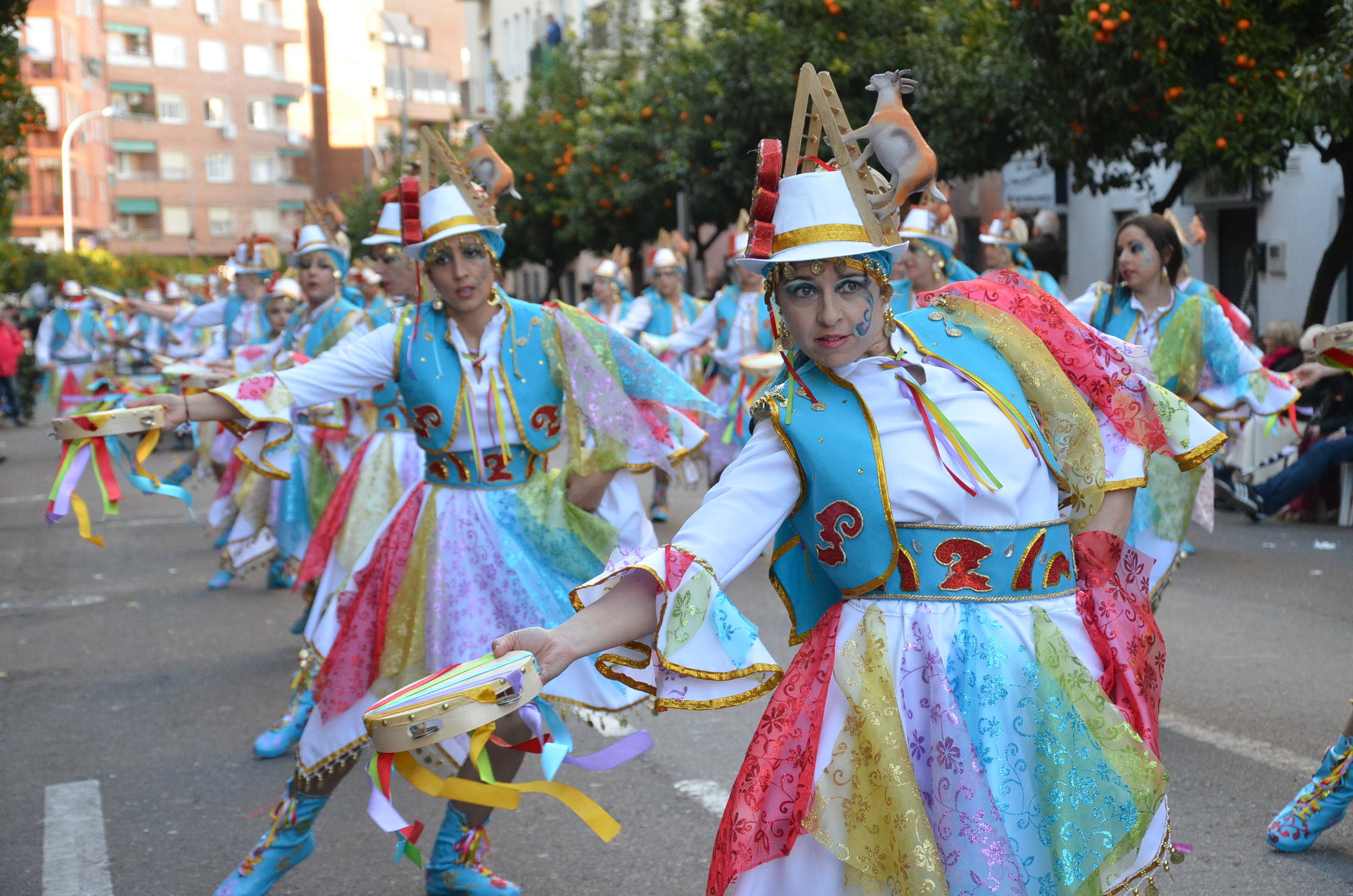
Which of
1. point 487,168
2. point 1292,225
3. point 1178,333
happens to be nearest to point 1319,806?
point 1178,333

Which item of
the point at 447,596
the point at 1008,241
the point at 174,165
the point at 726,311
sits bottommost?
the point at 447,596

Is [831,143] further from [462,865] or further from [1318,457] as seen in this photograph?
[1318,457]

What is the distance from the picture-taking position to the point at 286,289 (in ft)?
34.3

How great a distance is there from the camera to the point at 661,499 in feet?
40.5

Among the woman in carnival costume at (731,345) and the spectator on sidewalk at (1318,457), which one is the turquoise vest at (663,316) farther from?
the spectator on sidewalk at (1318,457)

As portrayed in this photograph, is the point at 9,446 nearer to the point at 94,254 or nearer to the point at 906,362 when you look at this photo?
the point at 906,362

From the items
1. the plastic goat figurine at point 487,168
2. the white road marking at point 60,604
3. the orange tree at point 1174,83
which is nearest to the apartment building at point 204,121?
the orange tree at point 1174,83

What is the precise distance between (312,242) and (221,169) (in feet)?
247

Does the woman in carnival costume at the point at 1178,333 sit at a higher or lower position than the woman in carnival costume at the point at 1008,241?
lower

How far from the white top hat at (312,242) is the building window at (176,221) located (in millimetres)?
71329

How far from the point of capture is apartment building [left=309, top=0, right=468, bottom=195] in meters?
79.1

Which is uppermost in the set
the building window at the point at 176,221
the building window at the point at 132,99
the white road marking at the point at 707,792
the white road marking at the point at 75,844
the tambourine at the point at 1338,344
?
the building window at the point at 132,99

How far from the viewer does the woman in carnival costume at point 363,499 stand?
19.4 ft

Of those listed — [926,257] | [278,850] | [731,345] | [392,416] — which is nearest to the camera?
[278,850]
